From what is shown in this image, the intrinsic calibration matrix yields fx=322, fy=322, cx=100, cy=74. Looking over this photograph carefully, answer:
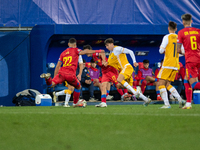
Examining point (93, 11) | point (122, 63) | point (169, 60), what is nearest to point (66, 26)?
point (93, 11)

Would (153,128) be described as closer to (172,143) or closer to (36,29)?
(172,143)

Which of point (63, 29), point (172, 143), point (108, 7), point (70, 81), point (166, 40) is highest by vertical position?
point (108, 7)

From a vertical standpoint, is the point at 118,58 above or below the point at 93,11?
below

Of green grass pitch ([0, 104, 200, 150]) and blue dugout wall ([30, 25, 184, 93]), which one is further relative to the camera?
blue dugout wall ([30, 25, 184, 93])

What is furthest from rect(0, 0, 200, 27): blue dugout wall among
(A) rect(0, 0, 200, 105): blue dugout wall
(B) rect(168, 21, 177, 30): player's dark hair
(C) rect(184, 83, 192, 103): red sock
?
(C) rect(184, 83, 192, 103): red sock

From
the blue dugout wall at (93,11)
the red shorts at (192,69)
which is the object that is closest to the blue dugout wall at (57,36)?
the blue dugout wall at (93,11)

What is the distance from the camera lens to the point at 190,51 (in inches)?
237

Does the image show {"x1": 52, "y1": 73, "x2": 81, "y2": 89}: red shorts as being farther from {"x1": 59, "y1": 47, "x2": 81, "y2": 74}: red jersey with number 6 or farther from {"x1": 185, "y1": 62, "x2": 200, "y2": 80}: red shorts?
{"x1": 185, "y1": 62, "x2": 200, "y2": 80}: red shorts

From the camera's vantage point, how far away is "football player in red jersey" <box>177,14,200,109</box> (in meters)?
5.93

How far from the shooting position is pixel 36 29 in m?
11.7

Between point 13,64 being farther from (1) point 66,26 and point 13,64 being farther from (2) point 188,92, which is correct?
(2) point 188,92

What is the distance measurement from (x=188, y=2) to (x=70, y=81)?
24.5ft

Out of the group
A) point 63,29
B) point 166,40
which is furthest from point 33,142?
point 63,29

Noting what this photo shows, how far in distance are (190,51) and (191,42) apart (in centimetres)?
17
